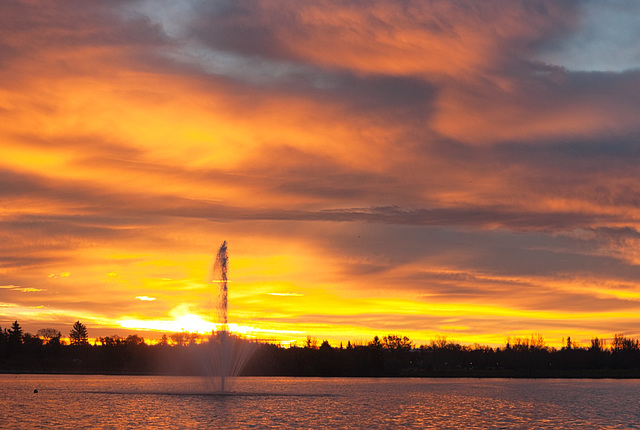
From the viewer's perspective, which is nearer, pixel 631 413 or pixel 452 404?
pixel 631 413

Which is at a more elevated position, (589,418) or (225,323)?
(225,323)

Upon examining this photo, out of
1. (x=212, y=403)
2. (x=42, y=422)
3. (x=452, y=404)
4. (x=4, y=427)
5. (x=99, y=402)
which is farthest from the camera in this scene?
(x=452, y=404)

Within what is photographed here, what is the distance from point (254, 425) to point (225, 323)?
30497 mm

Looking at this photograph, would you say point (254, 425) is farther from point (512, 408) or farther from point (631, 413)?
point (631, 413)

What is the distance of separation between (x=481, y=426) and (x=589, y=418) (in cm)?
2550

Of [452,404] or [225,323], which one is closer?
[225,323]

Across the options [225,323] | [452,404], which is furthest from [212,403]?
[452,404]

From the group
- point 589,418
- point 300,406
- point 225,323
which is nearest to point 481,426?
point 589,418

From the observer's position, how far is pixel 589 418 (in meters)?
104

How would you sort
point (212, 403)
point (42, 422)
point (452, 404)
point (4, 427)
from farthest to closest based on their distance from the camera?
point (452, 404) < point (212, 403) < point (42, 422) < point (4, 427)

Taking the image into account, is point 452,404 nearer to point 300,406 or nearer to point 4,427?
point 300,406

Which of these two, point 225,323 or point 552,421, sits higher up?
point 225,323

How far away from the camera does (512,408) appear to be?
123938mm

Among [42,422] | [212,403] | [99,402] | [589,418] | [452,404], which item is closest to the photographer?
[42,422]
